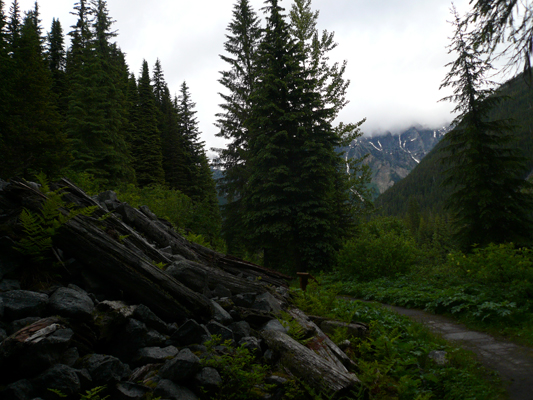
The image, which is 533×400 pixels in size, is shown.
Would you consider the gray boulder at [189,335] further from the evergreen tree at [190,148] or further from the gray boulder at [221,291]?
the evergreen tree at [190,148]

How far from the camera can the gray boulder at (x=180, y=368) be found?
10.8ft

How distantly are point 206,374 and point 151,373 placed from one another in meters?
0.63

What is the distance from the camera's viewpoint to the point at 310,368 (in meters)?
3.83

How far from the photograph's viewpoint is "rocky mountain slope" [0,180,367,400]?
9.79 feet

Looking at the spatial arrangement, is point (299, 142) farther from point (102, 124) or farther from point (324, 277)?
point (102, 124)

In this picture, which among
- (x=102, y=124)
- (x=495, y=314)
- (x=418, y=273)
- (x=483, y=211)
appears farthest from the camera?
(x=102, y=124)

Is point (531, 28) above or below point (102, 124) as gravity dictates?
below

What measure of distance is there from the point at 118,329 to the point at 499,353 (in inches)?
249

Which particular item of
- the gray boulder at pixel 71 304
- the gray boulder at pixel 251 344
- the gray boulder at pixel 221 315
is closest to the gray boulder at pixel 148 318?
the gray boulder at pixel 71 304

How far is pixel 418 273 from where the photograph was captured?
1159cm

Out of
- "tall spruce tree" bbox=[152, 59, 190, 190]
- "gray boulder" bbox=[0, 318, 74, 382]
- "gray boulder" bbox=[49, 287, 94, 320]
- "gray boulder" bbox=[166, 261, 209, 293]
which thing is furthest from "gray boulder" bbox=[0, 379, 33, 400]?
"tall spruce tree" bbox=[152, 59, 190, 190]

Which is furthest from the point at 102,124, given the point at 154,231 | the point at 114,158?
the point at 154,231

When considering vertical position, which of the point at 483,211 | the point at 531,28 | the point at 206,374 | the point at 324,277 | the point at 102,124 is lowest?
the point at 324,277

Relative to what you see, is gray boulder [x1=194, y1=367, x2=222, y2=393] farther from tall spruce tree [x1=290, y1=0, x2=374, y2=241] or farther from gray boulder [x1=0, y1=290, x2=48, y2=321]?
tall spruce tree [x1=290, y1=0, x2=374, y2=241]
